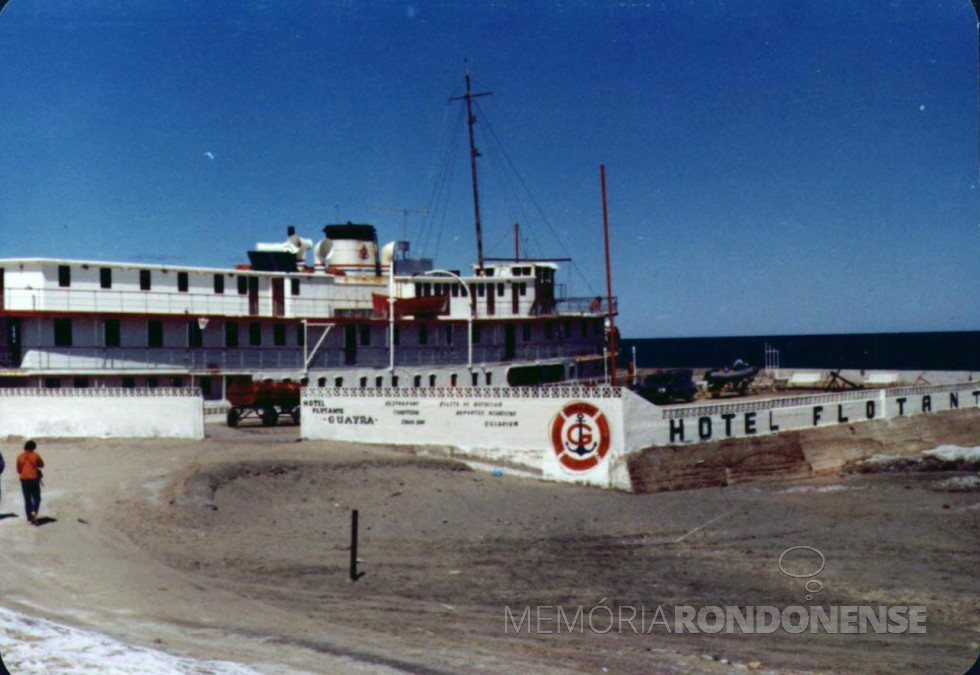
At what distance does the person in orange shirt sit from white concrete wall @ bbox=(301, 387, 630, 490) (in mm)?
11290

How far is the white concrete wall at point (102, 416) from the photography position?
988 inches

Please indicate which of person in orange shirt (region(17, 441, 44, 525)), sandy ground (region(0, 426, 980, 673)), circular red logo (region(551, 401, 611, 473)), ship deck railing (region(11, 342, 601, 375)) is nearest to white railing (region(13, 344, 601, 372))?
ship deck railing (region(11, 342, 601, 375))

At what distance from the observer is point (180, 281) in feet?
111

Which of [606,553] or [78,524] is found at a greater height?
[78,524]

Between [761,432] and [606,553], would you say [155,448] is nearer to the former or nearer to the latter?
[606,553]

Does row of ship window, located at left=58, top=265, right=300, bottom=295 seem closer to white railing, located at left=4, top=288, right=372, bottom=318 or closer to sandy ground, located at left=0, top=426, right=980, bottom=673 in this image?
white railing, located at left=4, top=288, right=372, bottom=318

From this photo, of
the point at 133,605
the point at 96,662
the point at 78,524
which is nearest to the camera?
the point at 96,662

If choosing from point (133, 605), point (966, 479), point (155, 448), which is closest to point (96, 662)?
point (133, 605)

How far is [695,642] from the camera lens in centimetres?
1184

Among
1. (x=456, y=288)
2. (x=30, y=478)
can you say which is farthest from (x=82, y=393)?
(x=456, y=288)

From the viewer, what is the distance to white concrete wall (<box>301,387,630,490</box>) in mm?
23266

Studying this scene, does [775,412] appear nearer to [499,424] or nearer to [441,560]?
[499,424]

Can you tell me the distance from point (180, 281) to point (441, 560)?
862 inches

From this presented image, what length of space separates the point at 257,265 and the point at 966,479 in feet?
92.3
